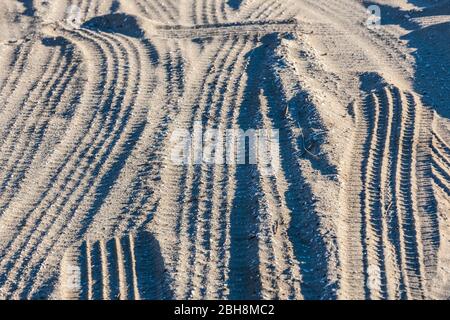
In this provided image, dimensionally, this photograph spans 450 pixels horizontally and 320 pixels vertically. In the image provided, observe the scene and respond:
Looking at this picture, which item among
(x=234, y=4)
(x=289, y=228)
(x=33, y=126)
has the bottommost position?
→ (x=33, y=126)

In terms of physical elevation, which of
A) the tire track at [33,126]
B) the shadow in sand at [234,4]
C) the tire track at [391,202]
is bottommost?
the tire track at [33,126]

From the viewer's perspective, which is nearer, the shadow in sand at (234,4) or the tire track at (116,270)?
the tire track at (116,270)

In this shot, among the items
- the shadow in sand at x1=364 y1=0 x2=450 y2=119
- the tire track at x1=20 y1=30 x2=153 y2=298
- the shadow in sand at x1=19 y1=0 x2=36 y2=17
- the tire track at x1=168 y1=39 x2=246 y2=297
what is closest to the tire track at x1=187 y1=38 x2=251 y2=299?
the tire track at x1=168 y1=39 x2=246 y2=297

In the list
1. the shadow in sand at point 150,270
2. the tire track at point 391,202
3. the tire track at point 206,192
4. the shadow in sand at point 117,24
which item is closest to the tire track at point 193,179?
the tire track at point 206,192

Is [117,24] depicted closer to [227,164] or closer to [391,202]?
[227,164]

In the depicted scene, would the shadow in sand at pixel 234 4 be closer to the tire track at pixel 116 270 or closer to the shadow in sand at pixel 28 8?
the shadow in sand at pixel 28 8

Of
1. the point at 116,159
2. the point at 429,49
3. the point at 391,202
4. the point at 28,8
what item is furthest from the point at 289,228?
the point at 28,8

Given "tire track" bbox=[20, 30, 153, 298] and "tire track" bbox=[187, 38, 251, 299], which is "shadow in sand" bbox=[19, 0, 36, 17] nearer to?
"tire track" bbox=[20, 30, 153, 298]
